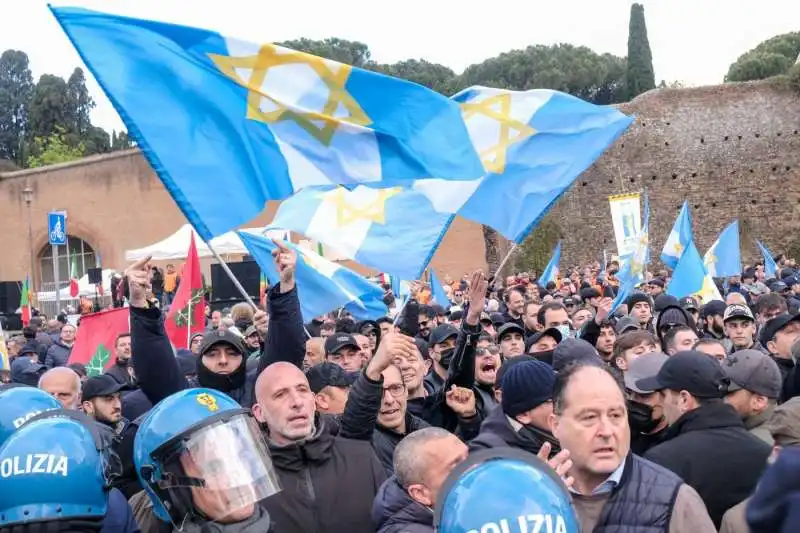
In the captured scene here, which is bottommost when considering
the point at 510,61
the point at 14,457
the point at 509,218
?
the point at 14,457

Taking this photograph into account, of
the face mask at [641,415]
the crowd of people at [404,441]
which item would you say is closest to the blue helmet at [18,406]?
the crowd of people at [404,441]

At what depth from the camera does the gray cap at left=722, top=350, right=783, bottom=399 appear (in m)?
4.07

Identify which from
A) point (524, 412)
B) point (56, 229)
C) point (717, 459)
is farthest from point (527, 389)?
point (56, 229)

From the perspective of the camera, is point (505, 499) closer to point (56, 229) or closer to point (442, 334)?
point (442, 334)

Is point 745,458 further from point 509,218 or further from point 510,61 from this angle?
point 510,61

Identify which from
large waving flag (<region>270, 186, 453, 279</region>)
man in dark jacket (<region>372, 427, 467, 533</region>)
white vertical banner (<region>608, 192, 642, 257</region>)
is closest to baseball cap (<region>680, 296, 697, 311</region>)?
white vertical banner (<region>608, 192, 642, 257</region>)

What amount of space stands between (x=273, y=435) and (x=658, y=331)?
15.7 feet

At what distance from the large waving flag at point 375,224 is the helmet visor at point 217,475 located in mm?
3452

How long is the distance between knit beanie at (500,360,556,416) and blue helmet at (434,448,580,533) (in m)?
1.85

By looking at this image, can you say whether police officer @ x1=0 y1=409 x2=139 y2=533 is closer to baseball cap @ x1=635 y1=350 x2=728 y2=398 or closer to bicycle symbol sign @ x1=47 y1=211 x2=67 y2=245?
baseball cap @ x1=635 y1=350 x2=728 y2=398

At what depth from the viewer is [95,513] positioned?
2.63 m

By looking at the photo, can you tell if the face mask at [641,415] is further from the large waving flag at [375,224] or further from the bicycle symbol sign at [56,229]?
the bicycle symbol sign at [56,229]

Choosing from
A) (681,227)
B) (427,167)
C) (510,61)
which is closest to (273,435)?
(427,167)

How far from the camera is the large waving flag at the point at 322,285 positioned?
21.8 feet
